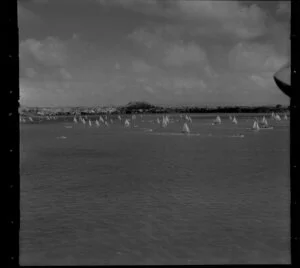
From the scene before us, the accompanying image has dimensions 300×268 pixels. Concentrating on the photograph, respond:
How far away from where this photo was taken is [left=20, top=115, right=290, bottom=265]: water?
827 cm

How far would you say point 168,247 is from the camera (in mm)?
8523

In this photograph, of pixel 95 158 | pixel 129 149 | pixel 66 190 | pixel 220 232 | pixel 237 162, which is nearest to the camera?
pixel 220 232

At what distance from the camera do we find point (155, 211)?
11516 mm

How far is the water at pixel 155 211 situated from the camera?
8273 mm

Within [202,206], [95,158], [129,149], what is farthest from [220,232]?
[129,149]

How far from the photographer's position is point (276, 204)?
11961mm
